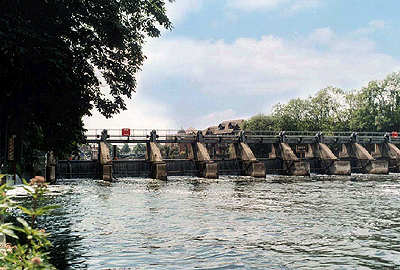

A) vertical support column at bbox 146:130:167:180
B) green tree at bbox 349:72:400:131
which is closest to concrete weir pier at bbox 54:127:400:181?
vertical support column at bbox 146:130:167:180

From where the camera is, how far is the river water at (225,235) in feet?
31.4

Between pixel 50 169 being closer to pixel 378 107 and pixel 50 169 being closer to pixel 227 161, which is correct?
pixel 227 161

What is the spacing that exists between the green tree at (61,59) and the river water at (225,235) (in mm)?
4287

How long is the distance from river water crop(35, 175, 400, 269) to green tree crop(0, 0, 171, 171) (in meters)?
4.29

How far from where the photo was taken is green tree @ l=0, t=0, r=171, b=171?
1261 centimetres

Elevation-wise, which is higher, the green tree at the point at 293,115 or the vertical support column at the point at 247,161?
the green tree at the point at 293,115

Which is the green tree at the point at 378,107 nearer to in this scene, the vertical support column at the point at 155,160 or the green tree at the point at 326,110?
the green tree at the point at 326,110

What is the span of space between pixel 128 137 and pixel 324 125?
181 feet

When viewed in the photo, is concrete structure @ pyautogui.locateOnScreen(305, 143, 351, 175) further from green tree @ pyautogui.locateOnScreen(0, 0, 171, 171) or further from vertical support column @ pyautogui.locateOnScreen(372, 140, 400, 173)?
green tree @ pyautogui.locateOnScreen(0, 0, 171, 171)

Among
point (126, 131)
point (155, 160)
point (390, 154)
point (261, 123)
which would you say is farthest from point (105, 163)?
point (261, 123)

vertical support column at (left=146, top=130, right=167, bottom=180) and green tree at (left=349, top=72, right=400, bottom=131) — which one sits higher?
green tree at (left=349, top=72, right=400, bottom=131)

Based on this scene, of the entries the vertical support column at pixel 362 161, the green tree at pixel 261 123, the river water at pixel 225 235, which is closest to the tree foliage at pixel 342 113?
the green tree at pixel 261 123

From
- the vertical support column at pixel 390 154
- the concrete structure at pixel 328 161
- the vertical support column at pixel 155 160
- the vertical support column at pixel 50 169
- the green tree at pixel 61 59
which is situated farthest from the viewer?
the vertical support column at pixel 390 154

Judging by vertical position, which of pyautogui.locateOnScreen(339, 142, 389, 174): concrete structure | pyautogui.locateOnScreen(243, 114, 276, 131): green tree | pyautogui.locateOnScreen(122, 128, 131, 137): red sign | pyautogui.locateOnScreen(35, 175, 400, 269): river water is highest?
pyautogui.locateOnScreen(243, 114, 276, 131): green tree
